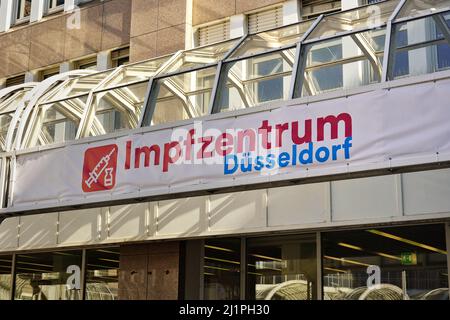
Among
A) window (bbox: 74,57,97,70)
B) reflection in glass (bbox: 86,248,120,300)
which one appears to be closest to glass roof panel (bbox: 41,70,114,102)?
reflection in glass (bbox: 86,248,120,300)

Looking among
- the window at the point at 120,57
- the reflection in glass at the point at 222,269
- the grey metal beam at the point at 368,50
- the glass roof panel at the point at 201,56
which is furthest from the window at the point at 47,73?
the grey metal beam at the point at 368,50

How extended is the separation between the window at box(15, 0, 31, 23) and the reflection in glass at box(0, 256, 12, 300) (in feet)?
22.1

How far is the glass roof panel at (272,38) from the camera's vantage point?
509 inches

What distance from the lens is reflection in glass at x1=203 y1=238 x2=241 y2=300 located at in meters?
15.0

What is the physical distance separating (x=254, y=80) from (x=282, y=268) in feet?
11.9

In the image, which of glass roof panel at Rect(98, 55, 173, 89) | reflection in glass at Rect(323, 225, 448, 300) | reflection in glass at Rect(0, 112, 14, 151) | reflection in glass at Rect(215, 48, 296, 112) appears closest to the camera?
reflection in glass at Rect(215, 48, 296, 112)

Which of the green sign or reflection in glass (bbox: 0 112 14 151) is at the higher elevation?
reflection in glass (bbox: 0 112 14 151)

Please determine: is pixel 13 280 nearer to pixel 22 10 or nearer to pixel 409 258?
pixel 22 10

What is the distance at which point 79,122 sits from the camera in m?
13.8

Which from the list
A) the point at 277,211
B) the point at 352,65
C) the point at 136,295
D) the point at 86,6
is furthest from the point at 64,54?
the point at 352,65

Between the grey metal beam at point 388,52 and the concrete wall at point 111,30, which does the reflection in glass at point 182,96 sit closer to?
the grey metal beam at point 388,52

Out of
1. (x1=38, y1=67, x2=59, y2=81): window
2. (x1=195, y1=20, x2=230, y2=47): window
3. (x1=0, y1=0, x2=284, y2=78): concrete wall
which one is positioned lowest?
(x1=195, y1=20, x2=230, y2=47): window

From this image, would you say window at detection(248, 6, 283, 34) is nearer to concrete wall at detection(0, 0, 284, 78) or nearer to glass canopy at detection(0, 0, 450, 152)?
concrete wall at detection(0, 0, 284, 78)

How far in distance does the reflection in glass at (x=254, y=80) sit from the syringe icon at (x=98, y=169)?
186 cm
